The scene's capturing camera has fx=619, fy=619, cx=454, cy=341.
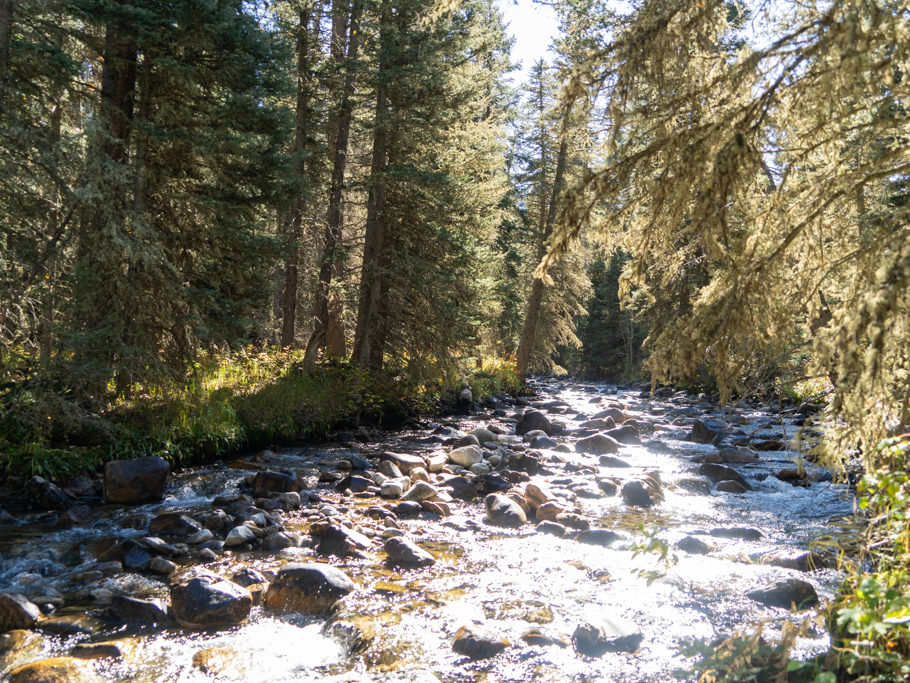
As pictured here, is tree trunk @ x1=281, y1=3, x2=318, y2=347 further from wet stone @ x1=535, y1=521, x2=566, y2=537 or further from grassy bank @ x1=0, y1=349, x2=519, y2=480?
wet stone @ x1=535, y1=521, x2=566, y2=537

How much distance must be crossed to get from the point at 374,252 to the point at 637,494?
26.1 ft

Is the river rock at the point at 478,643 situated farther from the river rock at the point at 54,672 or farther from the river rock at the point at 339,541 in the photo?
the river rock at the point at 54,672

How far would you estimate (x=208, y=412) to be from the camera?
9758 mm

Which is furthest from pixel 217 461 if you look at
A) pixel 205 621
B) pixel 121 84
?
pixel 121 84

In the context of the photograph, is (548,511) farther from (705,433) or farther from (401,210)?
(401,210)

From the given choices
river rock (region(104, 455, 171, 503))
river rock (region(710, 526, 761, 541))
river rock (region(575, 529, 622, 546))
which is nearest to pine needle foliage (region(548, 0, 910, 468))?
river rock (region(575, 529, 622, 546))

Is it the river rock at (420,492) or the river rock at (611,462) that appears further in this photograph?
the river rock at (611,462)

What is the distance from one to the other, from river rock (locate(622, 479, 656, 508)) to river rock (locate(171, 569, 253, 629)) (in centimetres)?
542

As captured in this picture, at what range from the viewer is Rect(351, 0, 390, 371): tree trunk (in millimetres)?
13320

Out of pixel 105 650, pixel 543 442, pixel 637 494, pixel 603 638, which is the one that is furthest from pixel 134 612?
pixel 543 442

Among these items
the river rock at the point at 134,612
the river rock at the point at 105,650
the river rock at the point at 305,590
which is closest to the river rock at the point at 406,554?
the river rock at the point at 305,590

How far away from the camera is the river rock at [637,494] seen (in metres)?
8.45

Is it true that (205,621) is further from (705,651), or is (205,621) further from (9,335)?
(9,335)

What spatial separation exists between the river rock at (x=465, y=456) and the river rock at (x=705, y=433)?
19.9ft
